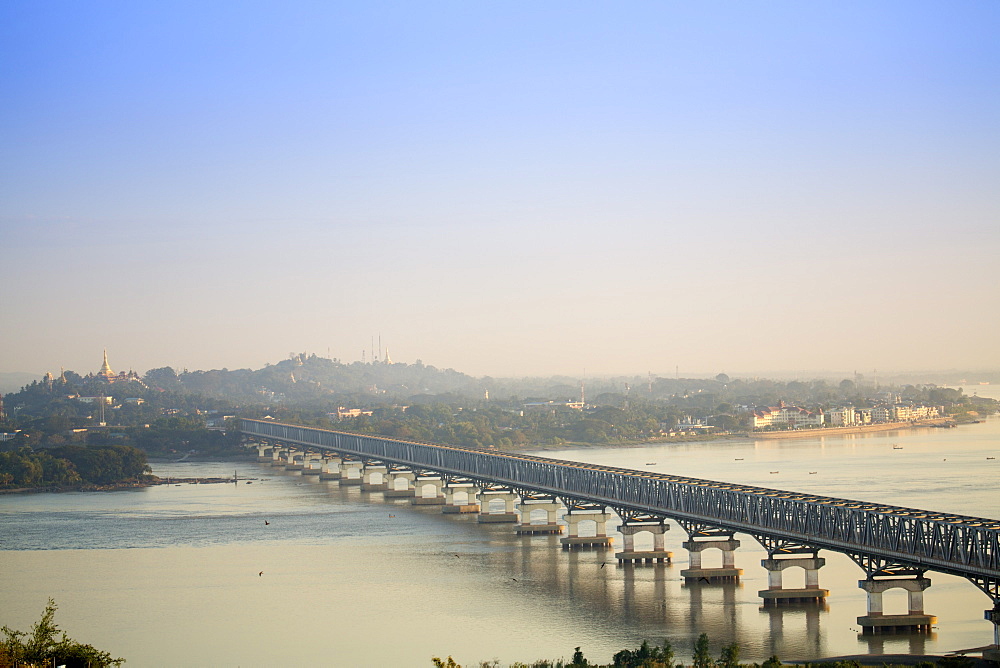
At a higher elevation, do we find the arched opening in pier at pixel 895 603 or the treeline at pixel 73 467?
the treeline at pixel 73 467

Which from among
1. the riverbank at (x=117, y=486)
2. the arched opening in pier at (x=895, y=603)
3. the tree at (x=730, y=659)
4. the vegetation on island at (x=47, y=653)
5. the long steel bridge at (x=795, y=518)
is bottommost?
the arched opening in pier at (x=895, y=603)

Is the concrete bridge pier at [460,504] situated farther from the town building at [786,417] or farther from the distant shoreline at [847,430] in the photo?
the town building at [786,417]

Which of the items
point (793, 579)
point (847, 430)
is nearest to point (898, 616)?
point (793, 579)

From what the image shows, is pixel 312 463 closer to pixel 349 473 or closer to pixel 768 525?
pixel 349 473

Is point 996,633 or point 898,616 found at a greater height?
point 996,633

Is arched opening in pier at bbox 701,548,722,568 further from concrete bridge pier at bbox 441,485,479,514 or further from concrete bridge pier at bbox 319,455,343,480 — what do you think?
concrete bridge pier at bbox 319,455,343,480

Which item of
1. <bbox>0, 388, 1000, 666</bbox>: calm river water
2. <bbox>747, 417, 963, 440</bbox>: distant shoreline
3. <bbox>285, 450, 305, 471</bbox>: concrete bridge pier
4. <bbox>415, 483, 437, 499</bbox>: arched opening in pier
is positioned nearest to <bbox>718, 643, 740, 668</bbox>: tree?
<bbox>0, 388, 1000, 666</bbox>: calm river water

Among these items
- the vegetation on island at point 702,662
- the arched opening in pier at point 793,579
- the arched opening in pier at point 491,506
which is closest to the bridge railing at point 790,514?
the arched opening in pier at point 491,506
